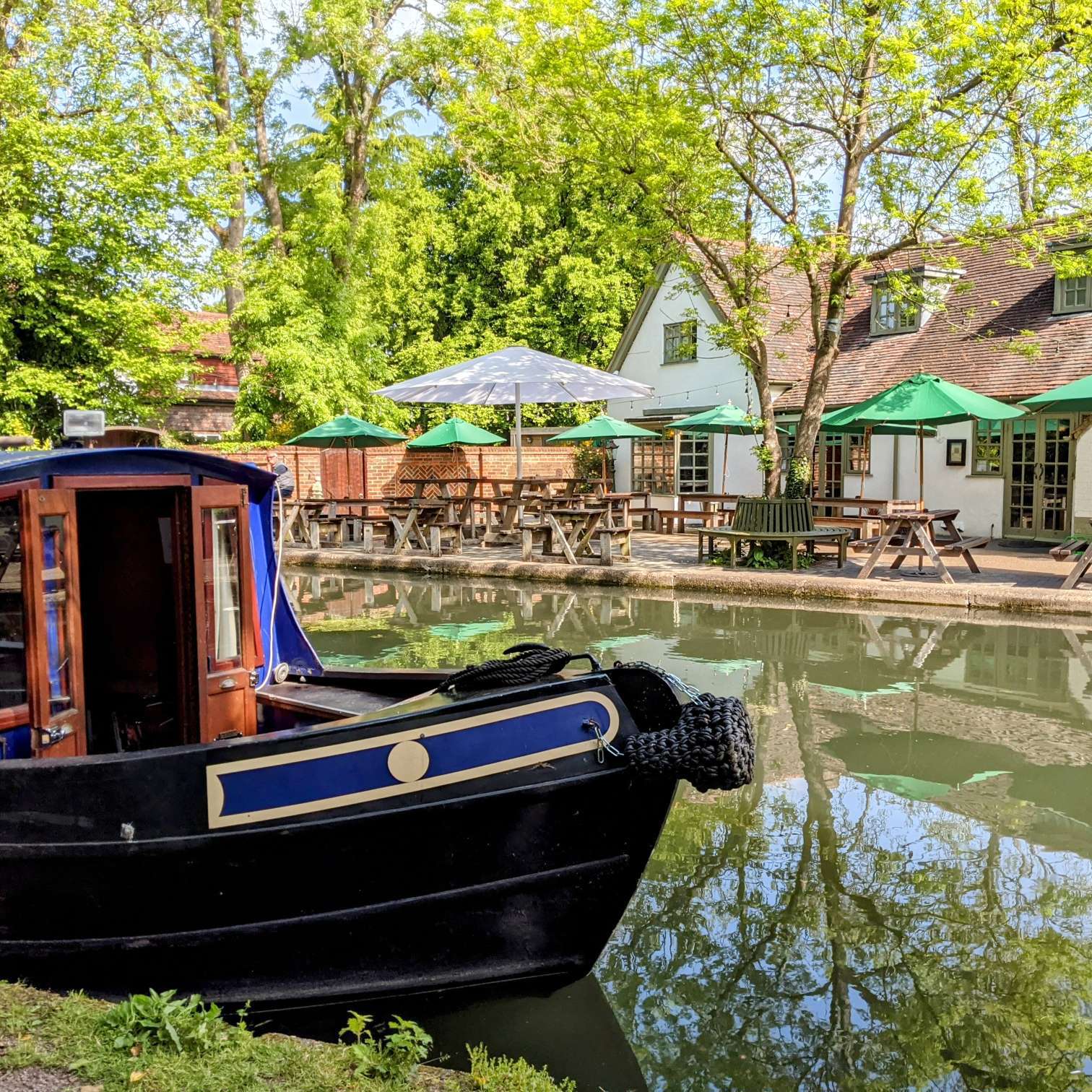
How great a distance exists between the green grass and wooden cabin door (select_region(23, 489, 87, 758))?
1.10 meters

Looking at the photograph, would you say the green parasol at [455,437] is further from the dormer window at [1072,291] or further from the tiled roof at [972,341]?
the dormer window at [1072,291]

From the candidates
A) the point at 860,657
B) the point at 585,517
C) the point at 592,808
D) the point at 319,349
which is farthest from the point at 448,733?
the point at 319,349

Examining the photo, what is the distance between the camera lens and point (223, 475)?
4.80 m

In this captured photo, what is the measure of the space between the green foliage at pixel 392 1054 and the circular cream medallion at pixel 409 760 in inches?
31.3

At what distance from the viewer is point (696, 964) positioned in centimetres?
416

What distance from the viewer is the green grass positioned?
9.99 feet

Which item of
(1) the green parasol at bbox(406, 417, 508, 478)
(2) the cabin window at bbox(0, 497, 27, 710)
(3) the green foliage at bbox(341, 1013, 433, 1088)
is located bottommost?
A: (3) the green foliage at bbox(341, 1013, 433, 1088)

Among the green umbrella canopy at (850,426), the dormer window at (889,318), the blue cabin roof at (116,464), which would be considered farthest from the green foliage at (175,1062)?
the dormer window at (889,318)

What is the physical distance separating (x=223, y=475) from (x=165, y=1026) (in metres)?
2.34

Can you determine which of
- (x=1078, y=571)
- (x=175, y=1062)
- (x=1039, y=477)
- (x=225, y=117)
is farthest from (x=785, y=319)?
(x=175, y=1062)

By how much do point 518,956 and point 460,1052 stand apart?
422 millimetres

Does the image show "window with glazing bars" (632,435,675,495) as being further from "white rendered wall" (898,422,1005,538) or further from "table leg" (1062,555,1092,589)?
"table leg" (1062,555,1092,589)

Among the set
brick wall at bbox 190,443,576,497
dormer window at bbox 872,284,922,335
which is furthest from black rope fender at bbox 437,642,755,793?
brick wall at bbox 190,443,576,497

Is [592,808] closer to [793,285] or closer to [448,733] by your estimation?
[448,733]
